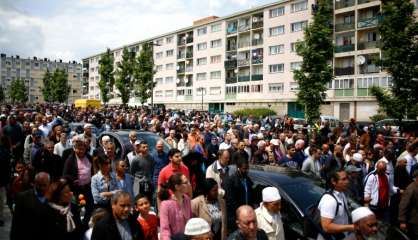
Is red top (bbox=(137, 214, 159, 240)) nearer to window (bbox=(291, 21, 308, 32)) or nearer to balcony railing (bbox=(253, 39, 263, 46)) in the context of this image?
window (bbox=(291, 21, 308, 32))

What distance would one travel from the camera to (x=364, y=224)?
4035mm

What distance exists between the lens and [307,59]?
24.7 m

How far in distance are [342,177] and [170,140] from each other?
9.00 m

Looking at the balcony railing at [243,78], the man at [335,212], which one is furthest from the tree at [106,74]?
the man at [335,212]

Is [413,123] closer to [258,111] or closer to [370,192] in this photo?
[370,192]

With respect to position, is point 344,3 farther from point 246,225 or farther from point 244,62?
point 246,225

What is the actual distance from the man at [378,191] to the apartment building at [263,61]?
30396 millimetres

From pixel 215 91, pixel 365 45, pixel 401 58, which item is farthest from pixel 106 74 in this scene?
pixel 401 58

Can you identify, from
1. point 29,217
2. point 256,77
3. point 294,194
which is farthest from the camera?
point 256,77

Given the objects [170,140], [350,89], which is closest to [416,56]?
[170,140]

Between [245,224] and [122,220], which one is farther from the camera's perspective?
[122,220]

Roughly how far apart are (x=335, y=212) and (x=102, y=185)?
3.37m

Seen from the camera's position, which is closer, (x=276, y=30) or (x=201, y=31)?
(x=276, y=30)

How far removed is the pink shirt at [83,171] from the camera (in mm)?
7320
